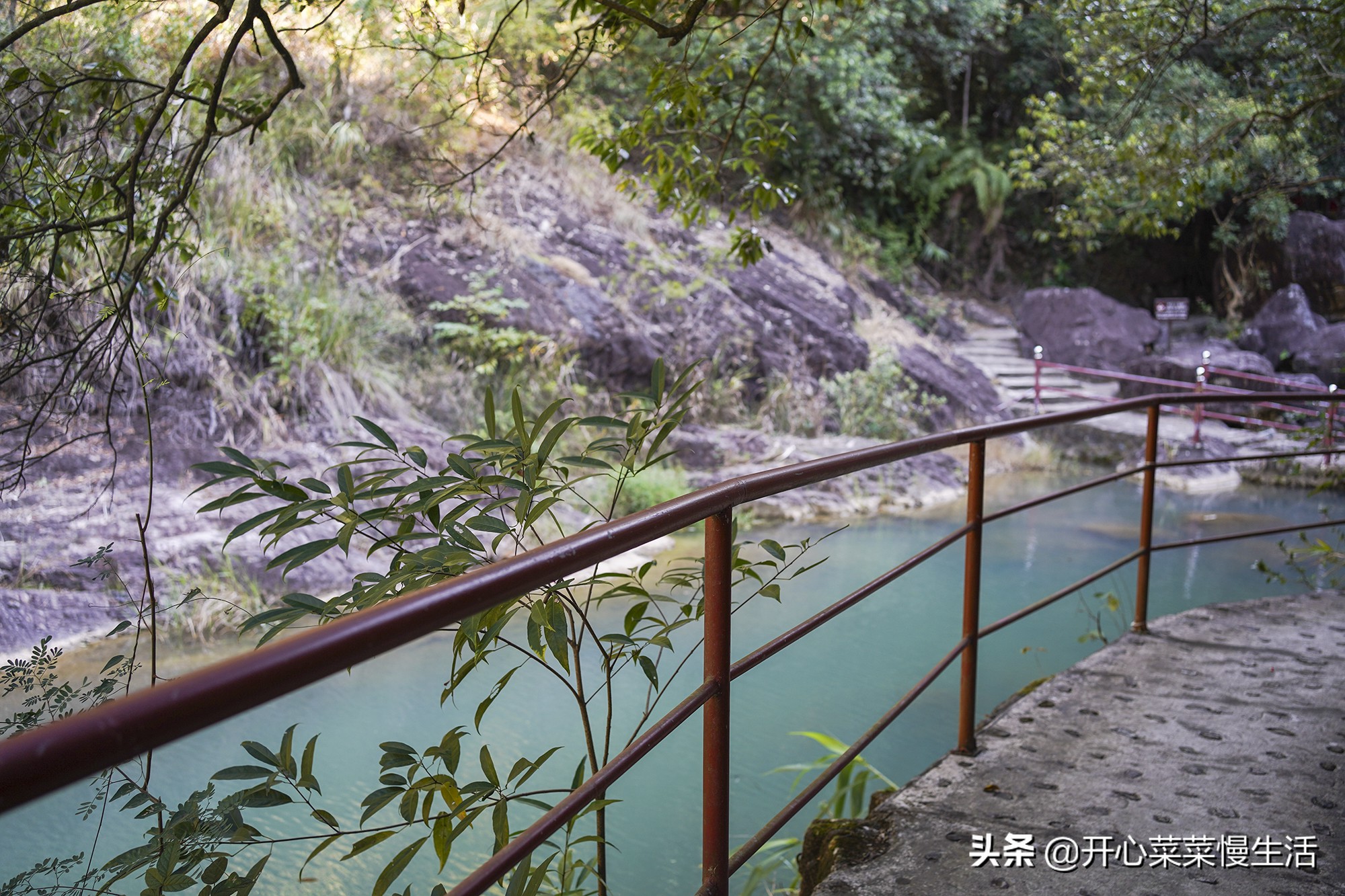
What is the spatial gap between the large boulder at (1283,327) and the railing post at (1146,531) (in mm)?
11511

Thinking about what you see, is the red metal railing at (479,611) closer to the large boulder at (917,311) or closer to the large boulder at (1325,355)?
the large boulder at (917,311)

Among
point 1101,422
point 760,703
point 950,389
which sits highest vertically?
point 950,389

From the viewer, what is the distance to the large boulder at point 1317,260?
13.5 meters

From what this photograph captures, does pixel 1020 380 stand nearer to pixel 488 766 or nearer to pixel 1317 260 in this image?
pixel 1317 260

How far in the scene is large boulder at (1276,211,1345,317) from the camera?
13484mm

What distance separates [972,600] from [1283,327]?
13238 millimetres

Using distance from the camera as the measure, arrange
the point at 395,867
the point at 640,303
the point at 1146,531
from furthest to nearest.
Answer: the point at 640,303 < the point at 1146,531 < the point at 395,867

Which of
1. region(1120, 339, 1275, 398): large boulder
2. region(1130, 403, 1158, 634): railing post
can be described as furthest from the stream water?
region(1120, 339, 1275, 398): large boulder

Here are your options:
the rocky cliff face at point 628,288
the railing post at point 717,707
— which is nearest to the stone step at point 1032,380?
the rocky cliff face at point 628,288

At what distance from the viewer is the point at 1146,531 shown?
3375 millimetres

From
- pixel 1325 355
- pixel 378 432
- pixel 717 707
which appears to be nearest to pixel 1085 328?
pixel 1325 355

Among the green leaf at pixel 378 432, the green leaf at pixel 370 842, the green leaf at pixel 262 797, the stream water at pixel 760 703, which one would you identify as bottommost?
the stream water at pixel 760 703

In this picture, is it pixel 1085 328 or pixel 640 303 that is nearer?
pixel 640 303

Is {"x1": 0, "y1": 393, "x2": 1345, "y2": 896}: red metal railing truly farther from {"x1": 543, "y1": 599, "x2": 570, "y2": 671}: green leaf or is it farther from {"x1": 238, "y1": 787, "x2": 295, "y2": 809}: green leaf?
{"x1": 238, "y1": 787, "x2": 295, "y2": 809}: green leaf
